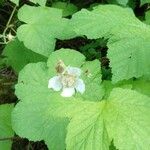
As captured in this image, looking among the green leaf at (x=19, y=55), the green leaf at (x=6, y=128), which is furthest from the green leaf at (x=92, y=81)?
the green leaf at (x=6, y=128)

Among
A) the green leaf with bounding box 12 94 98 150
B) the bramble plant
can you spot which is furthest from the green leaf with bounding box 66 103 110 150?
the green leaf with bounding box 12 94 98 150

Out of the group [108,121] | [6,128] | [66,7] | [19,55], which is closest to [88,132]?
[108,121]

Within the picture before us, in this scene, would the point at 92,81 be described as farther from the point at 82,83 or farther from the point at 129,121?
the point at 129,121

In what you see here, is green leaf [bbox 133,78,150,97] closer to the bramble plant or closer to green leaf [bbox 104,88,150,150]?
the bramble plant

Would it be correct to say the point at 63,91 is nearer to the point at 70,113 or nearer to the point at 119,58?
the point at 70,113

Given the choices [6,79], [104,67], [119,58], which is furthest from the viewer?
[6,79]

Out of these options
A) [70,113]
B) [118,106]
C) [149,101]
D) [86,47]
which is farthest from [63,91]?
[86,47]

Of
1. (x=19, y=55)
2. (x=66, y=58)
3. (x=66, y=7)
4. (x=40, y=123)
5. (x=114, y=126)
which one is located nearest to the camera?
(x=114, y=126)

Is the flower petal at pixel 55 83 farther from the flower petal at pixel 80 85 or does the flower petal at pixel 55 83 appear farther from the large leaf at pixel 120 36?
the large leaf at pixel 120 36
